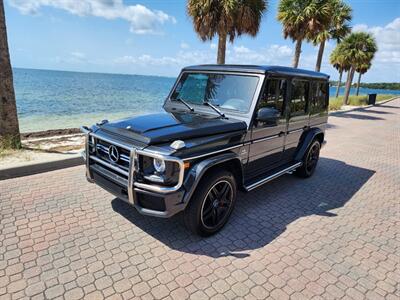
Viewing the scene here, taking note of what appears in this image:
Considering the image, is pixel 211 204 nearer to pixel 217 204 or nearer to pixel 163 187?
pixel 217 204

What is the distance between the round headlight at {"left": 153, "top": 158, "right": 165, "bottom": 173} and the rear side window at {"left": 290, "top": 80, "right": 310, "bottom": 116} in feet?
9.34

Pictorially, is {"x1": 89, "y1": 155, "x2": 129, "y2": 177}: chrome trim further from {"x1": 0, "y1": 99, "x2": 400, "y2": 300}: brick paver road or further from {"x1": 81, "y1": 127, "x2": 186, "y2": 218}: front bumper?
{"x1": 0, "y1": 99, "x2": 400, "y2": 300}: brick paver road

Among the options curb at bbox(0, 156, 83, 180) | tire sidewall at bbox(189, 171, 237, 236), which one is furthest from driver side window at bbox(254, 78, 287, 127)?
curb at bbox(0, 156, 83, 180)

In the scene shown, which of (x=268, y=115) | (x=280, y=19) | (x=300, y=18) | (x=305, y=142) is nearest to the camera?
(x=268, y=115)

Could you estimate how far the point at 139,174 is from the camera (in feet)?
9.46

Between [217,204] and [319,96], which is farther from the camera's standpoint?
[319,96]

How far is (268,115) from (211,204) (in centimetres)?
154

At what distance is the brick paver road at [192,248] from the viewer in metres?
2.59

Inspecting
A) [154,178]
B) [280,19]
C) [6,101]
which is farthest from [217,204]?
[280,19]

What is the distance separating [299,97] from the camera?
488 cm

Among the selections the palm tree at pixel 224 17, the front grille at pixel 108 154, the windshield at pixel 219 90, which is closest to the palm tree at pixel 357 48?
the palm tree at pixel 224 17

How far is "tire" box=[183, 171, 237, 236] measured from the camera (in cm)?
309

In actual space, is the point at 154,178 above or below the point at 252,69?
below

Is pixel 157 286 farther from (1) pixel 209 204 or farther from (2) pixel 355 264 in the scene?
(2) pixel 355 264
